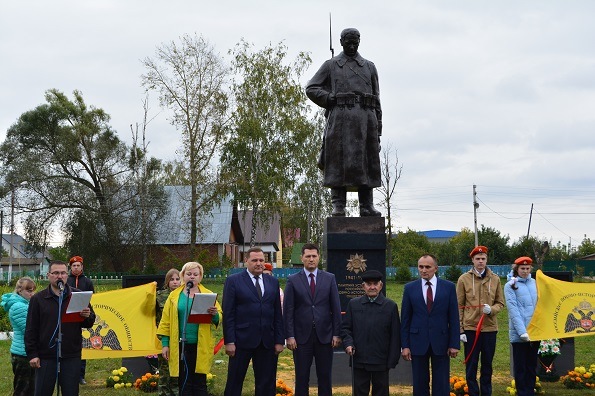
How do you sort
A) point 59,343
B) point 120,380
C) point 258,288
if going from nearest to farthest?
1. point 59,343
2. point 258,288
3. point 120,380

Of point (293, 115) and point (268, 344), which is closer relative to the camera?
point (268, 344)

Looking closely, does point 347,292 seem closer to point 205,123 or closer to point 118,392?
point 118,392

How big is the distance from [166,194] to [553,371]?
3488 centimetres

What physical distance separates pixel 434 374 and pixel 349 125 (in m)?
3.98

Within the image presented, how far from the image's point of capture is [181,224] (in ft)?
150

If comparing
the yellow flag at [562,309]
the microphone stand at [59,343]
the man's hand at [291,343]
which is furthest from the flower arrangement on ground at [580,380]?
the microphone stand at [59,343]

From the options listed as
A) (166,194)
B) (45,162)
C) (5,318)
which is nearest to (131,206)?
(166,194)

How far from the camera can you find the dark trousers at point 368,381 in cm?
723

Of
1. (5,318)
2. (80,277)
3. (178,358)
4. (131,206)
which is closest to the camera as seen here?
(178,358)

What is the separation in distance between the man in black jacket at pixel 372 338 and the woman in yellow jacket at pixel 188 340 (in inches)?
55.3

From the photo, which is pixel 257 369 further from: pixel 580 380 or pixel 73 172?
pixel 73 172

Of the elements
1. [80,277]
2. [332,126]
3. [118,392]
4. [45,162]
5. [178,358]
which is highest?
[45,162]

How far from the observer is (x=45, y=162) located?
1750 inches

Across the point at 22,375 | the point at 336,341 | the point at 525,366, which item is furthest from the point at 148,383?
the point at 525,366
